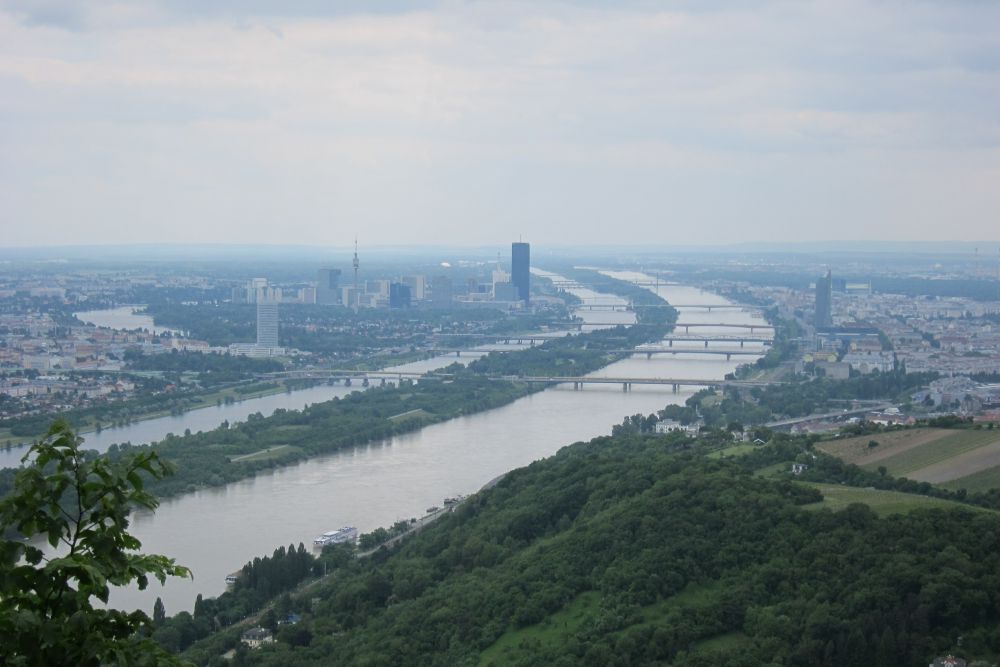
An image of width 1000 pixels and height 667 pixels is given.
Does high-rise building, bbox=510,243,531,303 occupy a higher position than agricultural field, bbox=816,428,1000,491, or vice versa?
high-rise building, bbox=510,243,531,303

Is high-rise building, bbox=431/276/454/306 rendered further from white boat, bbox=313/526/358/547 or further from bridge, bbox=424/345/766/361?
white boat, bbox=313/526/358/547

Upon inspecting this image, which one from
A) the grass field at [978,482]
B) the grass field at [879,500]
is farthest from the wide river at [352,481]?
the grass field at [978,482]

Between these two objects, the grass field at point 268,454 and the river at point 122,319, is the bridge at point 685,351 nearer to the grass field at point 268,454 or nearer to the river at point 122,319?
the river at point 122,319

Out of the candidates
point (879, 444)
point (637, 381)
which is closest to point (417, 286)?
point (637, 381)

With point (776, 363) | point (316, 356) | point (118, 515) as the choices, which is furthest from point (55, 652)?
point (316, 356)

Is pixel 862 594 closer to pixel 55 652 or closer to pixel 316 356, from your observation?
pixel 55 652

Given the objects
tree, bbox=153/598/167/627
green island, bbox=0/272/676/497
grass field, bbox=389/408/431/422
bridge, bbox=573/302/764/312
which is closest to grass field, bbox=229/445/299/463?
green island, bbox=0/272/676/497
